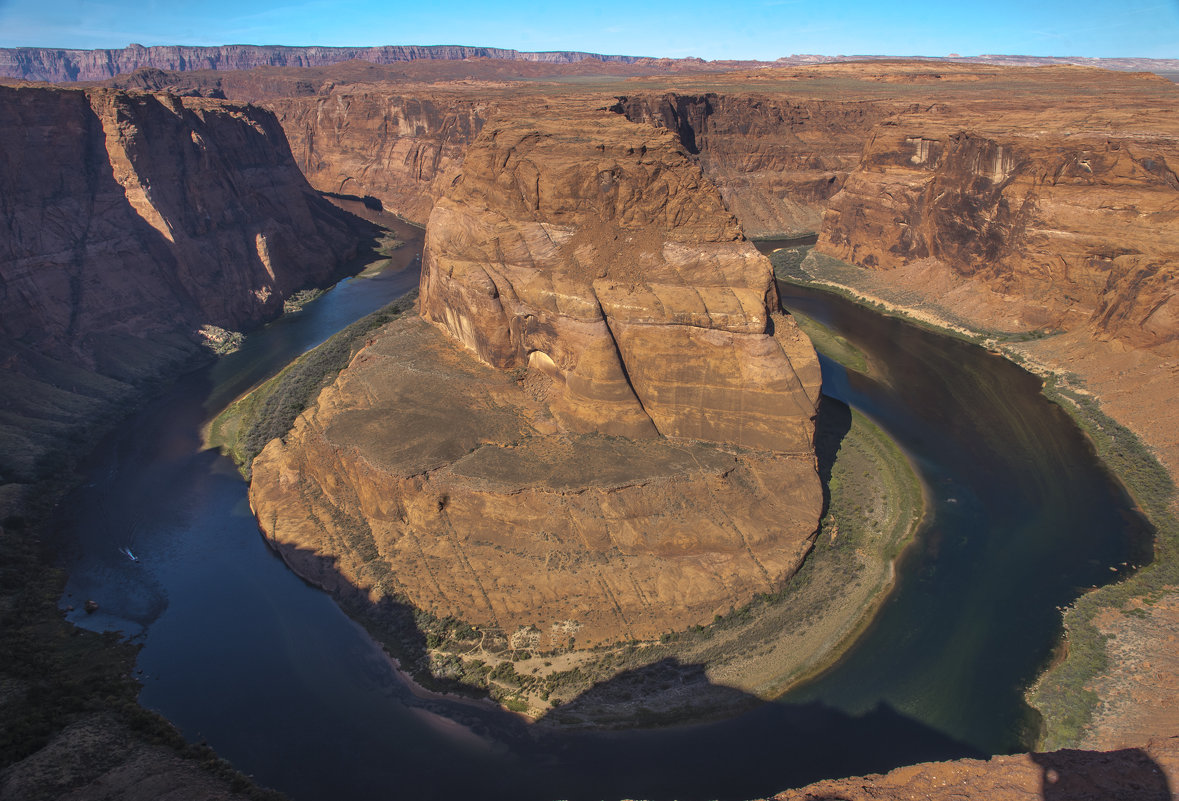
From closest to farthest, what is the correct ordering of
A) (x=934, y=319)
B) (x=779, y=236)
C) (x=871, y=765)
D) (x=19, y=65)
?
(x=871, y=765) → (x=934, y=319) → (x=779, y=236) → (x=19, y=65)

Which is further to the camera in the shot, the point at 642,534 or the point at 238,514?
the point at 238,514

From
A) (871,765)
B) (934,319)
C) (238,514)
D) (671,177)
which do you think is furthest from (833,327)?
(238,514)

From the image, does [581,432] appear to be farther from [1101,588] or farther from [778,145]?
[778,145]

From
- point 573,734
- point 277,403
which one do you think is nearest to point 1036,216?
point 573,734

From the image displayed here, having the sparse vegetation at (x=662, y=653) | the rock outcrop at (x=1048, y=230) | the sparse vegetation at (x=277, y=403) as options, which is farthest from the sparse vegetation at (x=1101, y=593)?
the sparse vegetation at (x=277, y=403)

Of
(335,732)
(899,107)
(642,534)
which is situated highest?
(899,107)

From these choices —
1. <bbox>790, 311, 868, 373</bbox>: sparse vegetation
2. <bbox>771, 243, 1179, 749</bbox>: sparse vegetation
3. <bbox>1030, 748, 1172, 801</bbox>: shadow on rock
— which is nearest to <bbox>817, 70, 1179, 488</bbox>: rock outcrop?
<bbox>771, 243, 1179, 749</bbox>: sparse vegetation

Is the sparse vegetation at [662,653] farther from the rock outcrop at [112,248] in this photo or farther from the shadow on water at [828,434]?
the rock outcrop at [112,248]

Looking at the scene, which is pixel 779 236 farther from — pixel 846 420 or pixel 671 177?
pixel 671 177
